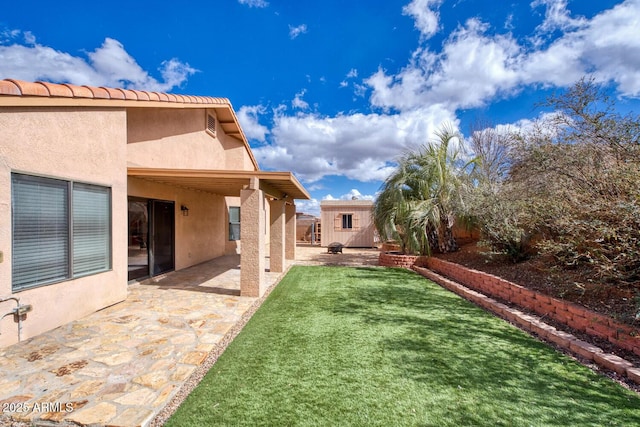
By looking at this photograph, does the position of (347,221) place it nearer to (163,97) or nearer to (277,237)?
(277,237)

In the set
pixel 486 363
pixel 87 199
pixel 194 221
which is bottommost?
pixel 486 363

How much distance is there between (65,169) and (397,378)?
6.31 m

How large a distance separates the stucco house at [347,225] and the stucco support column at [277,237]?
9621mm

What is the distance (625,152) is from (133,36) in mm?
14600

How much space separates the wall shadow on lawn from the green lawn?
0.05 ft

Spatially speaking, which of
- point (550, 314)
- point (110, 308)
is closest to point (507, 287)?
point (550, 314)

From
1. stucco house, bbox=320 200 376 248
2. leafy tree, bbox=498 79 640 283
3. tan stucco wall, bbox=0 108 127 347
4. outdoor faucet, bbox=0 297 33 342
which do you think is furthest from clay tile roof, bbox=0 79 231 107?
stucco house, bbox=320 200 376 248

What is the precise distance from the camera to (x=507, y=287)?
6203mm

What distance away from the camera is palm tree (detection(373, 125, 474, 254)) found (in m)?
9.96

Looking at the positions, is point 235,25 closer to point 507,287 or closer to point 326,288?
point 326,288

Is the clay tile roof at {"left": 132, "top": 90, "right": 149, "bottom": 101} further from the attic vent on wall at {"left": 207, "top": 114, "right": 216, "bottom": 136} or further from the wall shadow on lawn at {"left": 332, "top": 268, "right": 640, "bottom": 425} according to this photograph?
the wall shadow on lawn at {"left": 332, "top": 268, "right": 640, "bottom": 425}

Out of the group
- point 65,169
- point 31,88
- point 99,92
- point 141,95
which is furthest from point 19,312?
point 141,95

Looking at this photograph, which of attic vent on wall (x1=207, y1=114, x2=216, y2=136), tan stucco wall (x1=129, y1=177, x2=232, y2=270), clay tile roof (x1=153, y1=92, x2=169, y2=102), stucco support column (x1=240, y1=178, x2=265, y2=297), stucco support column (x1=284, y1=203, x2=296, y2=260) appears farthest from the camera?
stucco support column (x1=284, y1=203, x2=296, y2=260)

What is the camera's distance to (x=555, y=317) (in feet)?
16.0
